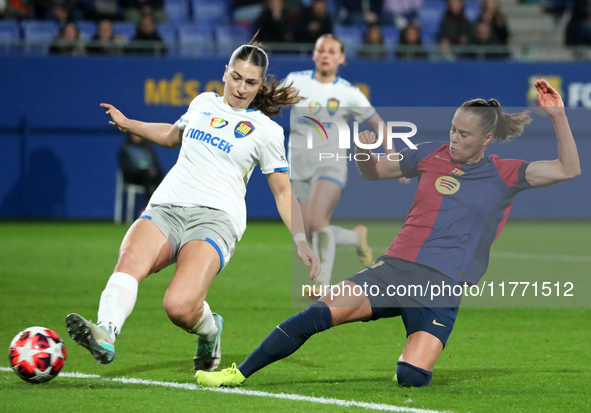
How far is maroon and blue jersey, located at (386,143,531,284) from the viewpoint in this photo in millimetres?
5574

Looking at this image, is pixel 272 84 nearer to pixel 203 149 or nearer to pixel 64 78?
pixel 203 149

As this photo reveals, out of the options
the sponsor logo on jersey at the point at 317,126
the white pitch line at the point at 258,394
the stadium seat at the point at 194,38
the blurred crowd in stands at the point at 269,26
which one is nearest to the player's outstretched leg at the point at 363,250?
the sponsor logo on jersey at the point at 317,126

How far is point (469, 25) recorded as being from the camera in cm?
1755

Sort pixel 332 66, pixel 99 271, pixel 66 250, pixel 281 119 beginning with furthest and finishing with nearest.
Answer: pixel 281 119, pixel 66 250, pixel 99 271, pixel 332 66

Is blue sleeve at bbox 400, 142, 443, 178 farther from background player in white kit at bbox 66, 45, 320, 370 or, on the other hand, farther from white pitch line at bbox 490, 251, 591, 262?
white pitch line at bbox 490, 251, 591, 262

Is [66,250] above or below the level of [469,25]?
below

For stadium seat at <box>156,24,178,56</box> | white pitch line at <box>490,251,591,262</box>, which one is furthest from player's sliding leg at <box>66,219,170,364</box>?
stadium seat at <box>156,24,178,56</box>

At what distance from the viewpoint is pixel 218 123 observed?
574 cm

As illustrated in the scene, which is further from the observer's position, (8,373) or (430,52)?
(430,52)

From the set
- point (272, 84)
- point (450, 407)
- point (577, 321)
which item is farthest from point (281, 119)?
point (450, 407)

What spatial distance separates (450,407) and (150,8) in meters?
13.4

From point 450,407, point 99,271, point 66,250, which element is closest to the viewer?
point 450,407

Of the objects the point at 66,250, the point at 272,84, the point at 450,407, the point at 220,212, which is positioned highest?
the point at 272,84

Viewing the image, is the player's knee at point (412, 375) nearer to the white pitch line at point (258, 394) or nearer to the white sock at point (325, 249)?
the white pitch line at point (258, 394)
